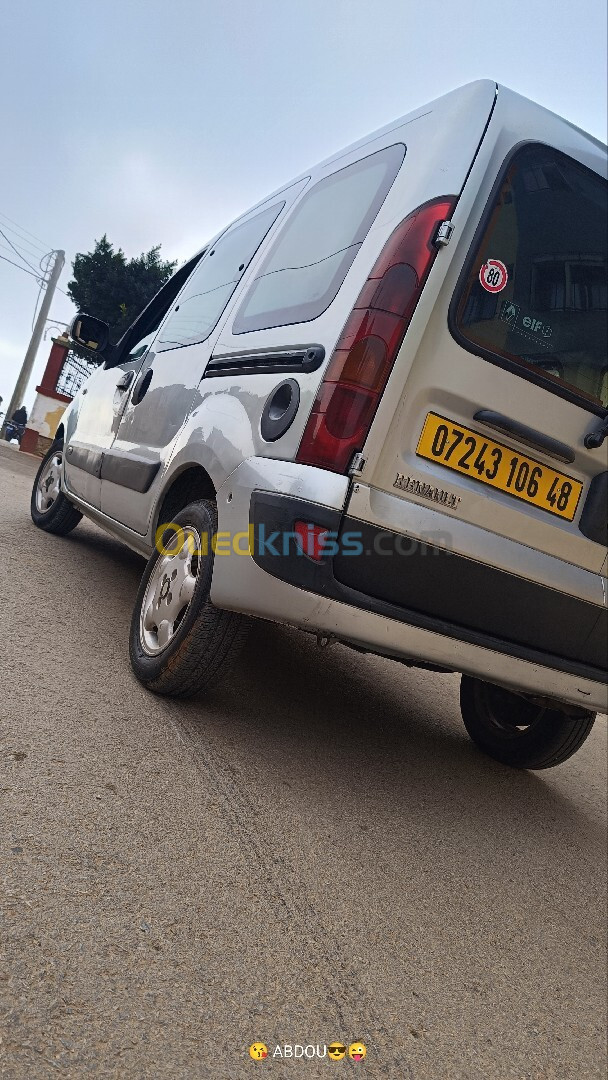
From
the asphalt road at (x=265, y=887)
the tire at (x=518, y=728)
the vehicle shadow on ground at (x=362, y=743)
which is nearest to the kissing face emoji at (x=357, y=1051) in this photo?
the asphalt road at (x=265, y=887)

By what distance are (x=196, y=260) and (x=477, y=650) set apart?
9.12 feet

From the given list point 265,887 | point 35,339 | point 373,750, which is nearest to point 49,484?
point 373,750

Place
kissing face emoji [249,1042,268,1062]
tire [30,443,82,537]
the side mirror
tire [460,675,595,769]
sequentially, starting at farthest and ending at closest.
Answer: tire [30,443,82,537]
the side mirror
tire [460,675,595,769]
kissing face emoji [249,1042,268,1062]

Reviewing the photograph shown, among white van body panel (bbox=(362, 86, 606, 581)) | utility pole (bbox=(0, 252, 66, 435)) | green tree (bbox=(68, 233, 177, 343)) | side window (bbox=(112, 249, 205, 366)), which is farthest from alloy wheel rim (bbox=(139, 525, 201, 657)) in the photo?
green tree (bbox=(68, 233, 177, 343))

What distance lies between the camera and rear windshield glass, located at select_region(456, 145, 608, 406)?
2.26 metres

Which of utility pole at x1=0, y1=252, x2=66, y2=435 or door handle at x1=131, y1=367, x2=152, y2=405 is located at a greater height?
utility pole at x1=0, y1=252, x2=66, y2=435

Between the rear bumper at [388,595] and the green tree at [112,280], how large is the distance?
3136 cm

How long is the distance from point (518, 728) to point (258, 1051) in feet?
7.73

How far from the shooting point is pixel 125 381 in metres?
4.12

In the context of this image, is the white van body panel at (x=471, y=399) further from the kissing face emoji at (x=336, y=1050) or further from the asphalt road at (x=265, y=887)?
the kissing face emoji at (x=336, y=1050)

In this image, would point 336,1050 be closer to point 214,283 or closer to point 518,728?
point 518,728

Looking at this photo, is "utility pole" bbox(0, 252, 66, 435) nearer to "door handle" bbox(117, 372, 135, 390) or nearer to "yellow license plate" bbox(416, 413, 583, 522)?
"door handle" bbox(117, 372, 135, 390)

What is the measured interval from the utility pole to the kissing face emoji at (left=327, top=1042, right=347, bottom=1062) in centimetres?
2581

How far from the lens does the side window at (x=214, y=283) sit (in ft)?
10.5
